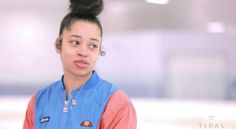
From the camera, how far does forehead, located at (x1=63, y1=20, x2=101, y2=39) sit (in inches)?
44.1

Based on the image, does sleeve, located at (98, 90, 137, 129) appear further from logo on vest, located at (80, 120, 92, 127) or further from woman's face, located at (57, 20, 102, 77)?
woman's face, located at (57, 20, 102, 77)

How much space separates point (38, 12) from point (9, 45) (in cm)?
21

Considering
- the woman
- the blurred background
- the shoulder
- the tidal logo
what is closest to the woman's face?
the woman

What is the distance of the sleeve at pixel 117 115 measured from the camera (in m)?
1.07

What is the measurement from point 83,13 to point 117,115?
0.37m

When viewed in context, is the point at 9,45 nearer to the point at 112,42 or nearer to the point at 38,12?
the point at 38,12

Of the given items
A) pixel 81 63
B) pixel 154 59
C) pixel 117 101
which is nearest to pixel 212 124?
pixel 154 59

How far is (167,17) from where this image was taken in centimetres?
150

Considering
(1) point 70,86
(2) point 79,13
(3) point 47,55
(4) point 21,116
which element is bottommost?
(4) point 21,116

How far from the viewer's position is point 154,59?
149 cm

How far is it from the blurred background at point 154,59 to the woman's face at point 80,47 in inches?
15.5

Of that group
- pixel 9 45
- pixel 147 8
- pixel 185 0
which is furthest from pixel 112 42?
pixel 9 45

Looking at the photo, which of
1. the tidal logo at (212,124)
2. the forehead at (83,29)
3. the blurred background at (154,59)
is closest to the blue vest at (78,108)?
the forehead at (83,29)

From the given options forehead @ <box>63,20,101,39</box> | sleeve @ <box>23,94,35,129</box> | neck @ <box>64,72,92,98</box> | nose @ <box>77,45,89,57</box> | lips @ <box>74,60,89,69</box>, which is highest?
forehead @ <box>63,20,101,39</box>
